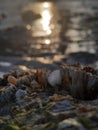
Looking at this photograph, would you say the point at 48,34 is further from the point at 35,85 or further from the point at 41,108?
the point at 41,108

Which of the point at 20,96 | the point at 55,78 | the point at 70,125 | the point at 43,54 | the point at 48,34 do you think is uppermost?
the point at 48,34

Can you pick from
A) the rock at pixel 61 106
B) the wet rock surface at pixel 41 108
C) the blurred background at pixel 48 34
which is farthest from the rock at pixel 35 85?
the blurred background at pixel 48 34

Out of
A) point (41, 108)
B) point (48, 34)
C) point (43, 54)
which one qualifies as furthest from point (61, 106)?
point (48, 34)

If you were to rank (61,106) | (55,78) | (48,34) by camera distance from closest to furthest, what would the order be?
1. (61,106)
2. (55,78)
3. (48,34)

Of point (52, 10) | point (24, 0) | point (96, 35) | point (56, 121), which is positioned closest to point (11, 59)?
point (96, 35)

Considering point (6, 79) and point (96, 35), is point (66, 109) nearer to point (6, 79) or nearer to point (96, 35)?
point (6, 79)

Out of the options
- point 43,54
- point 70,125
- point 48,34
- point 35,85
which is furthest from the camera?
point 48,34

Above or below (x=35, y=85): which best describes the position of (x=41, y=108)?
below

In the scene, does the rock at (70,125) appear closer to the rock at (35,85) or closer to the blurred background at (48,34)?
the rock at (35,85)

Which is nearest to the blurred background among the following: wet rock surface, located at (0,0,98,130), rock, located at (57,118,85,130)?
wet rock surface, located at (0,0,98,130)

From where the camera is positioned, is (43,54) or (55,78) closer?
(55,78)
